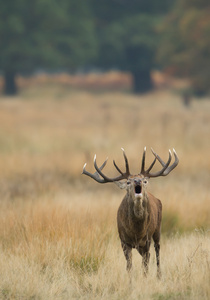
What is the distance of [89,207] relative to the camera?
392 inches

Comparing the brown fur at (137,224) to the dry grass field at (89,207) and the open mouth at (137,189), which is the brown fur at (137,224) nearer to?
the open mouth at (137,189)

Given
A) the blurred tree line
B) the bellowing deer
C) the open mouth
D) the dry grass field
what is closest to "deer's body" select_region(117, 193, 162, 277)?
the bellowing deer

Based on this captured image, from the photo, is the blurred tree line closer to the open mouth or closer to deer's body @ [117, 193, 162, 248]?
deer's body @ [117, 193, 162, 248]

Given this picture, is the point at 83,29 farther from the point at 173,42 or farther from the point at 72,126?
the point at 72,126

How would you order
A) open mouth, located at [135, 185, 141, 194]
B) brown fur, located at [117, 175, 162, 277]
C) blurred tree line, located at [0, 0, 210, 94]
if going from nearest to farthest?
open mouth, located at [135, 185, 141, 194] → brown fur, located at [117, 175, 162, 277] → blurred tree line, located at [0, 0, 210, 94]

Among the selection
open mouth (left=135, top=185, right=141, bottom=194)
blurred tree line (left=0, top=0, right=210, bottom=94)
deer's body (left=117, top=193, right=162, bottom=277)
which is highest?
blurred tree line (left=0, top=0, right=210, bottom=94)

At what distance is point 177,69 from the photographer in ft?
115

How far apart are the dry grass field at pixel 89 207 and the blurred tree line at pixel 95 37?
10.2m

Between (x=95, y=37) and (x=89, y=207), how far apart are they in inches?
1383

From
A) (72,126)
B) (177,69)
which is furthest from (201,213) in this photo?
(177,69)

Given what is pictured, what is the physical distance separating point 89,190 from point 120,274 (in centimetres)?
701

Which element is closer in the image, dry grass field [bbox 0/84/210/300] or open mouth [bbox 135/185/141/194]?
open mouth [bbox 135/185/141/194]

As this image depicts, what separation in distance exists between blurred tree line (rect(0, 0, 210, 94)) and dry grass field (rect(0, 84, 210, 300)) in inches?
403

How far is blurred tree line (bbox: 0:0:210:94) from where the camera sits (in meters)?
36.9
